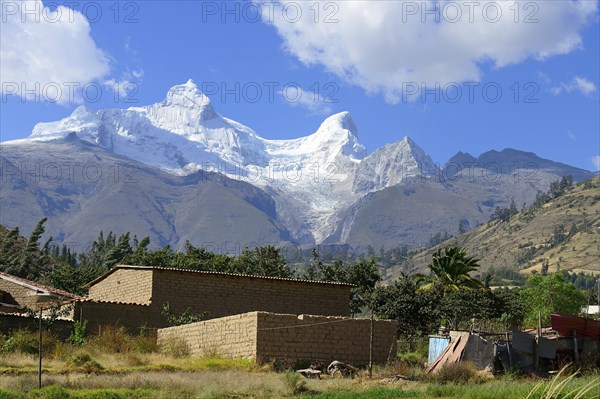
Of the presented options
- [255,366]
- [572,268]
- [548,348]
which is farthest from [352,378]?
[572,268]

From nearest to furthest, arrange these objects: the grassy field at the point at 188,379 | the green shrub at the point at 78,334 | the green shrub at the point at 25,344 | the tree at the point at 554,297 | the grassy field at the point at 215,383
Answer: the grassy field at the point at 215,383, the grassy field at the point at 188,379, the green shrub at the point at 25,344, the green shrub at the point at 78,334, the tree at the point at 554,297

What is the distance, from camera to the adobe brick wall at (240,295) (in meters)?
37.6

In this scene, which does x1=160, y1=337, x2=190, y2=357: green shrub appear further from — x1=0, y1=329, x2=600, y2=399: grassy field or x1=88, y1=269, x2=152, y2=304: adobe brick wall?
x1=88, y1=269, x2=152, y2=304: adobe brick wall

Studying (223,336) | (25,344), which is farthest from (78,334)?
(223,336)

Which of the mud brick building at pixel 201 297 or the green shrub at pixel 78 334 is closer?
the green shrub at pixel 78 334

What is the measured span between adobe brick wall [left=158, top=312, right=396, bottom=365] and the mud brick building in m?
4.78

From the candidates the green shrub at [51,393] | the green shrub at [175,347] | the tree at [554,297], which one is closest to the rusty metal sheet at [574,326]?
the green shrub at [175,347]

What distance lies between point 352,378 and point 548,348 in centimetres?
690

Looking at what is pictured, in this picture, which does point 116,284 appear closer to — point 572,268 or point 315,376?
point 315,376

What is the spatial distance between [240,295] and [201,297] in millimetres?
1774

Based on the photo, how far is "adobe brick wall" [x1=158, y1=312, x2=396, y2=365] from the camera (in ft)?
97.2

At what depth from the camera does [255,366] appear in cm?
2852

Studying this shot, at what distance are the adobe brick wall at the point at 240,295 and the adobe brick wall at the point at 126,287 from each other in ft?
2.47

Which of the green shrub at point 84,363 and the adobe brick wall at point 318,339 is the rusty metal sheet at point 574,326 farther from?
the green shrub at point 84,363
